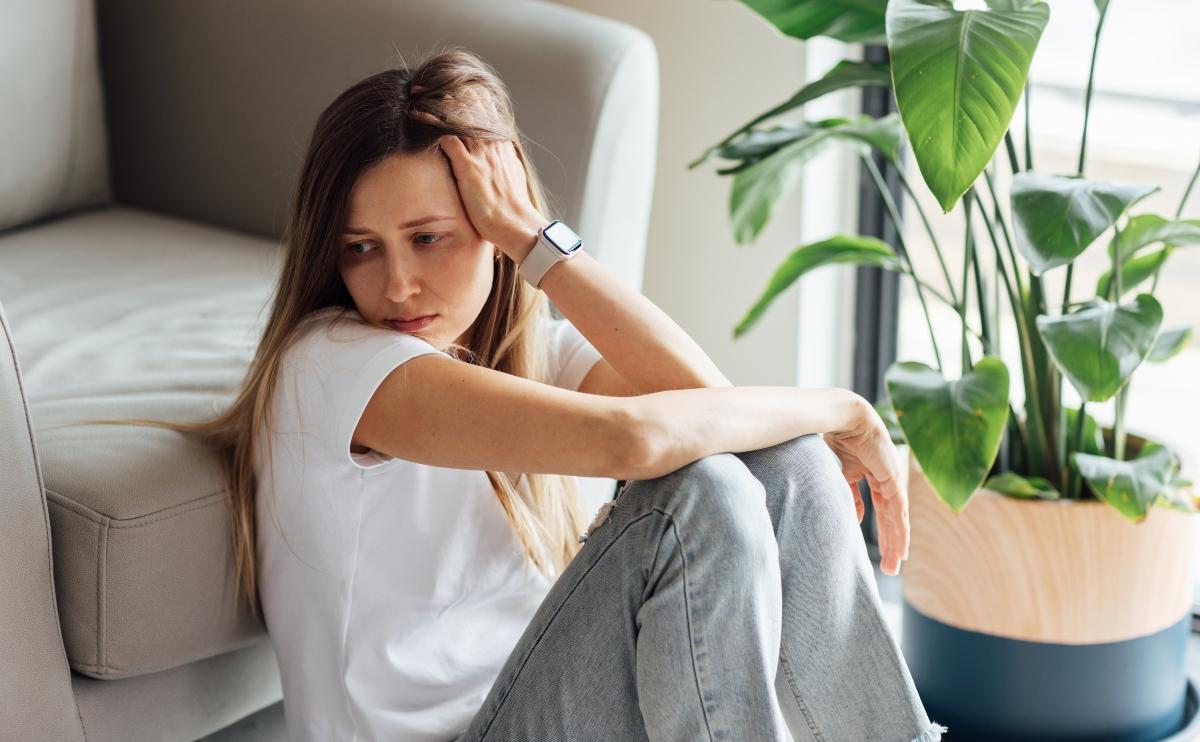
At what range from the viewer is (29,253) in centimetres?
167

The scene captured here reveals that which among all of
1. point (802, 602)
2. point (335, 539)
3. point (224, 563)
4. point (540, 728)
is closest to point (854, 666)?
point (802, 602)

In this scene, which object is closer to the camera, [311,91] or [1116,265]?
[1116,265]

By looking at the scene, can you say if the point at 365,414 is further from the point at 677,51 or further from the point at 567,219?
the point at 677,51

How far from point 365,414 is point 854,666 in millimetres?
407

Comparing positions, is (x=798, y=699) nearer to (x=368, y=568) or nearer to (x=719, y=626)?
(x=719, y=626)

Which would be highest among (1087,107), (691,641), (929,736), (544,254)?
(1087,107)

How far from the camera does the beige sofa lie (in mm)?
1031

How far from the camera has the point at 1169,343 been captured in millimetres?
1404

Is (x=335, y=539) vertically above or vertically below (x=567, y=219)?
below

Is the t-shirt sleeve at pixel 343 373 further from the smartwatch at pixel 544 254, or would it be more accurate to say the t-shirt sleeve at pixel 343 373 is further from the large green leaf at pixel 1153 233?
the large green leaf at pixel 1153 233

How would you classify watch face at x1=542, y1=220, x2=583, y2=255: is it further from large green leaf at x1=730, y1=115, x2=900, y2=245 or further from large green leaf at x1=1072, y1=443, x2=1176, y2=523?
large green leaf at x1=1072, y1=443, x2=1176, y2=523

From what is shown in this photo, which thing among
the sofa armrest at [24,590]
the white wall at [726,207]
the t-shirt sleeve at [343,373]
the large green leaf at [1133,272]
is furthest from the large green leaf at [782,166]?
the sofa armrest at [24,590]

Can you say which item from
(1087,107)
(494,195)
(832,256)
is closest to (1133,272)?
(1087,107)

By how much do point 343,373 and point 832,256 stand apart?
0.68m
